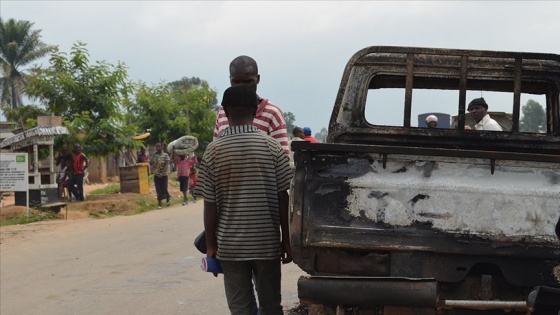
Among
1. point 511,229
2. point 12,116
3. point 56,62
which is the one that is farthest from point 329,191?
point 12,116

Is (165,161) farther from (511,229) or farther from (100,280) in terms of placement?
(511,229)

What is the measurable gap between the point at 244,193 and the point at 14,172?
575 inches

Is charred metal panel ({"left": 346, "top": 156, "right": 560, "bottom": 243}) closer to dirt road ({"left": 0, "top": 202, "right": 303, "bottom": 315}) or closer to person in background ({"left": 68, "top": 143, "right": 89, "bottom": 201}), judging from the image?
dirt road ({"left": 0, "top": 202, "right": 303, "bottom": 315})

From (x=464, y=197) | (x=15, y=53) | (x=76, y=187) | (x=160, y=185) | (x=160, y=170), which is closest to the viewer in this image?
(x=464, y=197)

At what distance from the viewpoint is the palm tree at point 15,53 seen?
6712 centimetres

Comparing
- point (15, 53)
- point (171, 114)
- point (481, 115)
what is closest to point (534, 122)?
point (481, 115)

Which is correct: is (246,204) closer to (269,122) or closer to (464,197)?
(269,122)

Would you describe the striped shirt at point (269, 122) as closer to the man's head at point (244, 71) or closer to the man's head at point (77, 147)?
the man's head at point (244, 71)

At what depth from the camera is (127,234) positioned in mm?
15672

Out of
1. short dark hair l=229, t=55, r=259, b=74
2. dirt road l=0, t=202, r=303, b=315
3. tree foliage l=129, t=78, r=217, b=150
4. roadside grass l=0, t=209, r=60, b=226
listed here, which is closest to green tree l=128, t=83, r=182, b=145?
tree foliage l=129, t=78, r=217, b=150

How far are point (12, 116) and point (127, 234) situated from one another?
50.5 ft

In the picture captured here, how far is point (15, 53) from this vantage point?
2655 inches

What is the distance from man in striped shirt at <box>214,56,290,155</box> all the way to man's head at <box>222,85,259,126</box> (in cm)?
34

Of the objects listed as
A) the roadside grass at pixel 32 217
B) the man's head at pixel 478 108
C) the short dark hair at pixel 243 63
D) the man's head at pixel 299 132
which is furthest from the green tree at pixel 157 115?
the short dark hair at pixel 243 63
